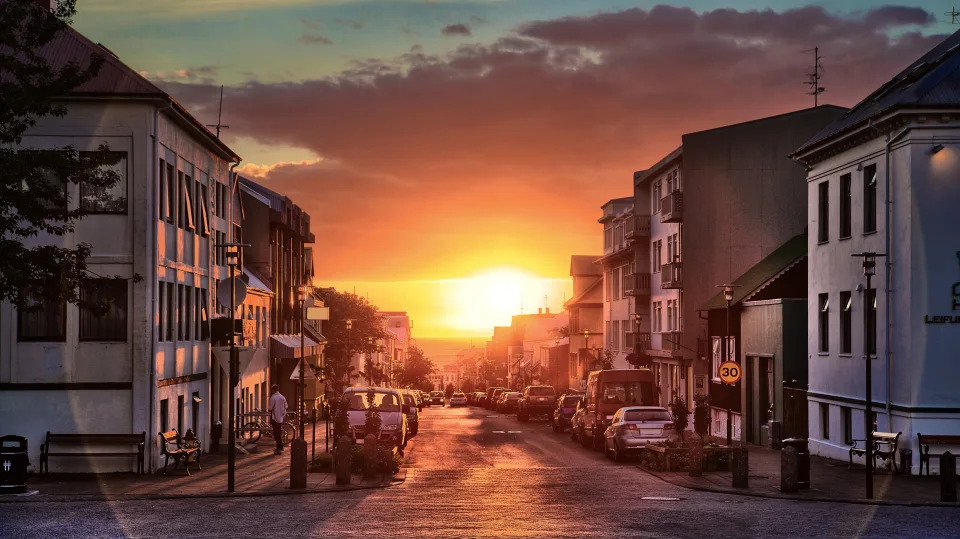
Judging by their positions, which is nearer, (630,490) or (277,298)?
(630,490)

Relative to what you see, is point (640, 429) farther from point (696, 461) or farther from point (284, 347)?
point (284, 347)

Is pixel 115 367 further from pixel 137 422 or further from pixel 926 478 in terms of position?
pixel 926 478

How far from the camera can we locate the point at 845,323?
34.4 metres

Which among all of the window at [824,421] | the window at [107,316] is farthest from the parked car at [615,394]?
the window at [107,316]

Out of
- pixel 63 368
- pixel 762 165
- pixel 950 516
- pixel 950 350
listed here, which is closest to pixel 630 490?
pixel 950 516

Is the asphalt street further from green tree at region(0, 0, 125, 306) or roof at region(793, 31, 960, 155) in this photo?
roof at region(793, 31, 960, 155)

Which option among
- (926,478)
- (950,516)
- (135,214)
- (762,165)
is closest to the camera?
(950,516)

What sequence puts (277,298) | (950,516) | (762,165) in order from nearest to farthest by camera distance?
(950,516) < (762,165) < (277,298)

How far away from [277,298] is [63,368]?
29.9m

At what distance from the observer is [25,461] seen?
80.7 feet

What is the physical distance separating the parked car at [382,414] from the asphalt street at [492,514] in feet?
27.3

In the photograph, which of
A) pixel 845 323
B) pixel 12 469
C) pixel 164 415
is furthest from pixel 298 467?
pixel 845 323

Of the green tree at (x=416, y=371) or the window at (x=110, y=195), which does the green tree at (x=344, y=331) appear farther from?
the green tree at (x=416, y=371)

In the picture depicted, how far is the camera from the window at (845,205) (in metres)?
34.4
